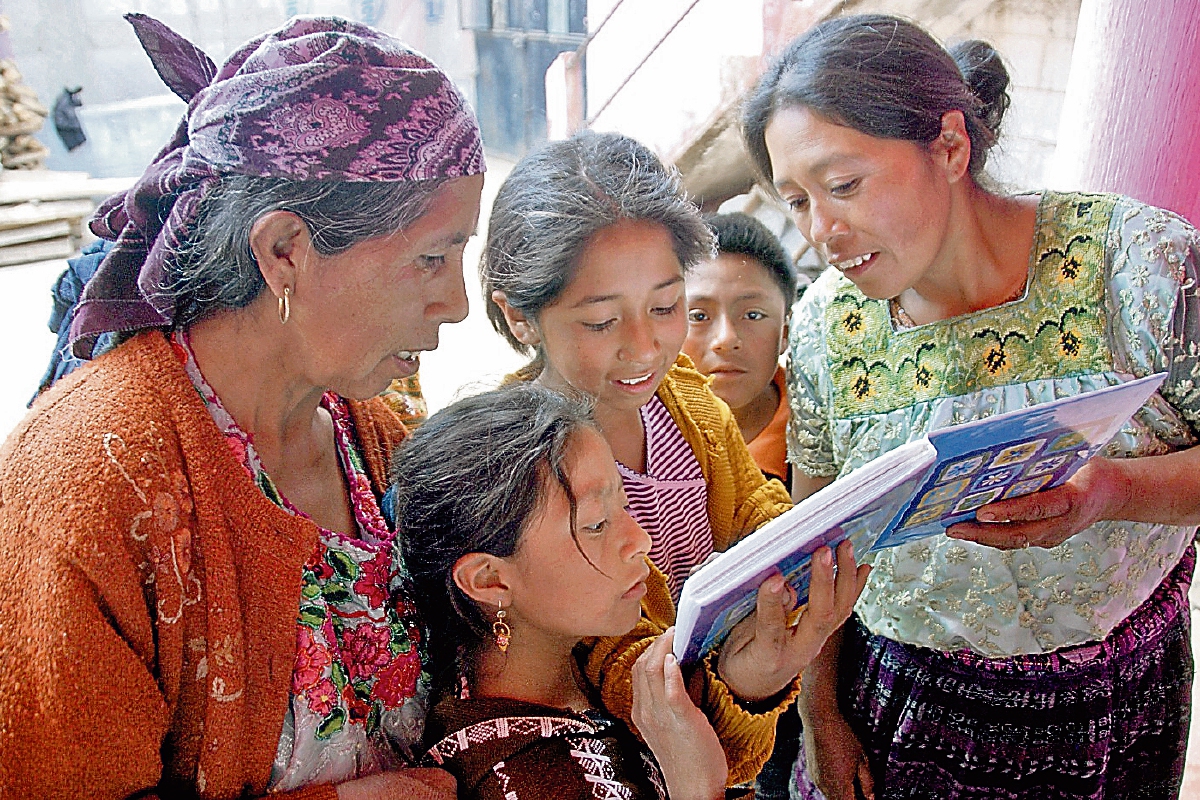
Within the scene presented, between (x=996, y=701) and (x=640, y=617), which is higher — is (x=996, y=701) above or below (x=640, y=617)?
below

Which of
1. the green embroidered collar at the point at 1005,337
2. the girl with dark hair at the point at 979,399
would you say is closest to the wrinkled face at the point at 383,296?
the girl with dark hair at the point at 979,399

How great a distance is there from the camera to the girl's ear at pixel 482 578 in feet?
4.76

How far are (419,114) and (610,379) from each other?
617mm

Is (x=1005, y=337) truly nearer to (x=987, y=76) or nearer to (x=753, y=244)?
(x=987, y=76)

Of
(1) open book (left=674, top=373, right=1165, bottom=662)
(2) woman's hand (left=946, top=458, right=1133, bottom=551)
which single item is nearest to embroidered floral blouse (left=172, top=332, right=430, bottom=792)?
(1) open book (left=674, top=373, right=1165, bottom=662)

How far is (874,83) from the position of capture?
1549mm

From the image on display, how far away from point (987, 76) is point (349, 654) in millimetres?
1518

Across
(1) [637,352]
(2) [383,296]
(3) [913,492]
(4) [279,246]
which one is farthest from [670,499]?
(4) [279,246]

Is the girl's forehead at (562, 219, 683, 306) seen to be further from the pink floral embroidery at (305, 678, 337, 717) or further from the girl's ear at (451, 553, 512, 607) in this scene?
the pink floral embroidery at (305, 678, 337, 717)

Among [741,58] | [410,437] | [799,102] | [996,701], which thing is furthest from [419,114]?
[741,58]

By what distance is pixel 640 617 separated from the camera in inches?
63.5

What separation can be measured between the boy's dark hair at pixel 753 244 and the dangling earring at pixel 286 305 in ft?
4.61

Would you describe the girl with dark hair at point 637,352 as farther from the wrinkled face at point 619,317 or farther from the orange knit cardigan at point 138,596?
the orange knit cardigan at point 138,596

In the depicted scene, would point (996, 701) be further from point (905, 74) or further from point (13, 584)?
point (13, 584)
